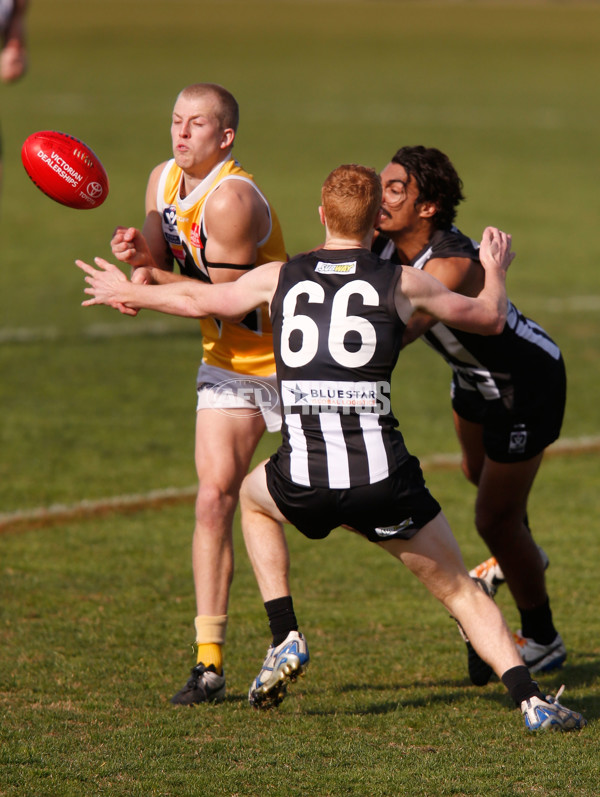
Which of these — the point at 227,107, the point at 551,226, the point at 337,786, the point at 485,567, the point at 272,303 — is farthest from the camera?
the point at 551,226

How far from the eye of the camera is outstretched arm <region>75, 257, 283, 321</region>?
4.79 m

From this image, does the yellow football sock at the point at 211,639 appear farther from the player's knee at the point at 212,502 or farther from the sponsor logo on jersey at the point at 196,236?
the sponsor logo on jersey at the point at 196,236

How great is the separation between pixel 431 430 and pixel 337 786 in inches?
235

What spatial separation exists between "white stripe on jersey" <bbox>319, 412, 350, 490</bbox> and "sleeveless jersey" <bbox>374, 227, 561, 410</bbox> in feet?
3.32

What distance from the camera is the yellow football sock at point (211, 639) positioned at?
5.34m

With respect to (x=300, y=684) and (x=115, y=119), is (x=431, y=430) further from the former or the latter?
(x=115, y=119)

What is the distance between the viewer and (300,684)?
550cm

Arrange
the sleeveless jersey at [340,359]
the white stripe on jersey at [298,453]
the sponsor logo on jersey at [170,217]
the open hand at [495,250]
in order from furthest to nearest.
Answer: the sponsor logo on jersey at [170,217]
the open hand at [495,250]
the white stripe on jersey at [298,453]
the sleeveless jersey at [340,359]

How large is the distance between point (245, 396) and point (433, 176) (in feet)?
4.40

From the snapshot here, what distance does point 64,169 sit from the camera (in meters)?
5.54

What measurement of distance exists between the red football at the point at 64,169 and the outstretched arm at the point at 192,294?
667 millimetres

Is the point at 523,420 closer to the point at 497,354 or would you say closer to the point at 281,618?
the point at 497,354

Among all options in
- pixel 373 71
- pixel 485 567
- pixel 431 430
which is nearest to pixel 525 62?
pixel 373 71

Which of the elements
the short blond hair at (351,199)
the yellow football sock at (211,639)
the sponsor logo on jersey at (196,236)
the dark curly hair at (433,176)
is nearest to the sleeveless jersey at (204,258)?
the sponsor logo on jersey at (196,236)
